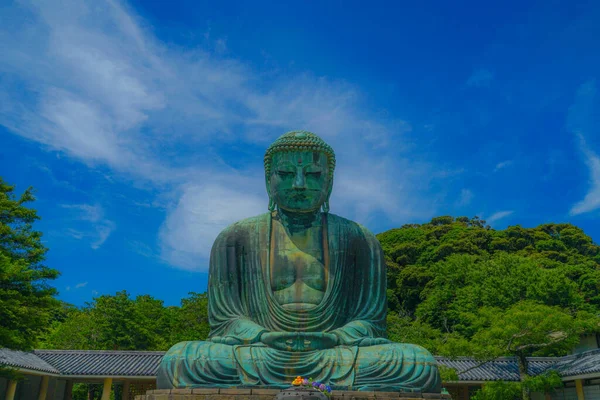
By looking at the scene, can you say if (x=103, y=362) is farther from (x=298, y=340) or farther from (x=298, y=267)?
(x=298, y=340)

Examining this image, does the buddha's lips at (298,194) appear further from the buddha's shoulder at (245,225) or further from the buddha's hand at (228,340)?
the buddha's hand at (228,340)

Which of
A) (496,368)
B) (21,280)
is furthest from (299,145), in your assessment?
(496,368)

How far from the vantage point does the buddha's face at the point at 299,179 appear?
819 cm

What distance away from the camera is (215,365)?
22.0 ft

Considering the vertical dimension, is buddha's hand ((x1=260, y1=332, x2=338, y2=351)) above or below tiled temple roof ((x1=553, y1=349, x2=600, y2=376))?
below

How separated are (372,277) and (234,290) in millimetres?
1972

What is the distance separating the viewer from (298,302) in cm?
778

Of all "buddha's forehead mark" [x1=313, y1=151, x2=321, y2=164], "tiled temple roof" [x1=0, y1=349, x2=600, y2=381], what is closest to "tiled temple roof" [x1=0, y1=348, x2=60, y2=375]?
"tiled temple roof" [x1=0, y1=349, x2=600, y2=381]

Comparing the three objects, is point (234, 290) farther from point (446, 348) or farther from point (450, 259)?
point (450, 259)

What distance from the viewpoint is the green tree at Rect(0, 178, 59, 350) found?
13.2 m

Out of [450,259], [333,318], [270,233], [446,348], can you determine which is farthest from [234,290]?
[450,259]

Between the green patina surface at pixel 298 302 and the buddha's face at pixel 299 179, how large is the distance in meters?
0.01

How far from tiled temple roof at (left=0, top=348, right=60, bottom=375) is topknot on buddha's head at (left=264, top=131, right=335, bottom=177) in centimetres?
1412

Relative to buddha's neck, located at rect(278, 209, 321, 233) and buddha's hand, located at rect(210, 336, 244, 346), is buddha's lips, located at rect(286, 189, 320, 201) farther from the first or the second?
buddha's hand, located at rect(210, 336, 244, 346)
